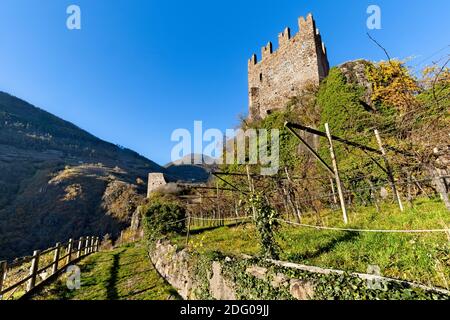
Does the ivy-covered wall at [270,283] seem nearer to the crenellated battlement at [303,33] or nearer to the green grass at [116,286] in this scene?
the green grass at [116,286]

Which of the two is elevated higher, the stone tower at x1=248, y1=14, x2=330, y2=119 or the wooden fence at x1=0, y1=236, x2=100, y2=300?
the stone tower at x1=248, y1=14, x2=330, y2=119

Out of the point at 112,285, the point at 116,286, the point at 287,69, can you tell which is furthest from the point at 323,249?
the point at 287,69

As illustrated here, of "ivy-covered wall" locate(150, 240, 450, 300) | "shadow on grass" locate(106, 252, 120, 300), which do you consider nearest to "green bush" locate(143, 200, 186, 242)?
"shadow on grass" locate(106, 252, 120, 300)

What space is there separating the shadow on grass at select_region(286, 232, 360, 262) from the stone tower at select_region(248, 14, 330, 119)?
75.1ft

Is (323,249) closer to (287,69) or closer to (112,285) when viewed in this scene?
(112,285)

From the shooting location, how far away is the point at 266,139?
82.8 feet

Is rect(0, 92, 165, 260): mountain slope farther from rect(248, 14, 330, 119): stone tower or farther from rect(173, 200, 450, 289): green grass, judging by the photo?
rect(173, 200, 450, 289): green grass

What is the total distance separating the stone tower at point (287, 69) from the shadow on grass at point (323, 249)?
75.1ft

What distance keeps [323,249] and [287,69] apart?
1074 inches

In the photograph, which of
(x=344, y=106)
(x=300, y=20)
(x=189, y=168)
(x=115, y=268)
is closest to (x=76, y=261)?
(x=115, y=268)

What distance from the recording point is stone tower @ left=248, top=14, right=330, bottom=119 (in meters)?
27.5

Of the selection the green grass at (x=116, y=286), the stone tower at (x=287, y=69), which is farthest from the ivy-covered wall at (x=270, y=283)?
the stone tower at (x=287, y=69)

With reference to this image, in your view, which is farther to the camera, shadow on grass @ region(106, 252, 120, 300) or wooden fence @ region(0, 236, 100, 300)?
shadow on grass @ region(106, 252, 120, 300)

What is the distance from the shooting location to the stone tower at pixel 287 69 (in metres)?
27.5
